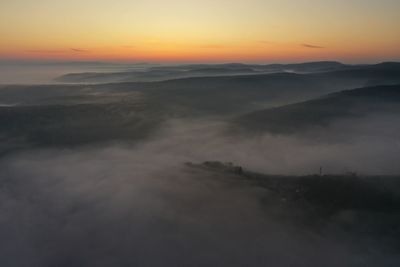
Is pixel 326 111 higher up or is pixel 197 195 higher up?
pixel 326 111

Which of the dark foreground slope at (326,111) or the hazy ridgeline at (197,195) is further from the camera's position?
the dark foreground slope at (326,111)

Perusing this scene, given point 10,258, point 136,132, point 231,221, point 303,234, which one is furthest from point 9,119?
point 303,234

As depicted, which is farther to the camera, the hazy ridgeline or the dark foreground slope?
the dark foreground slope

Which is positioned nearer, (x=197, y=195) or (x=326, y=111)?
(x=197, y=195)

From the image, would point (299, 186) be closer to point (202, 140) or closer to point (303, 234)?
point (303, 234)
